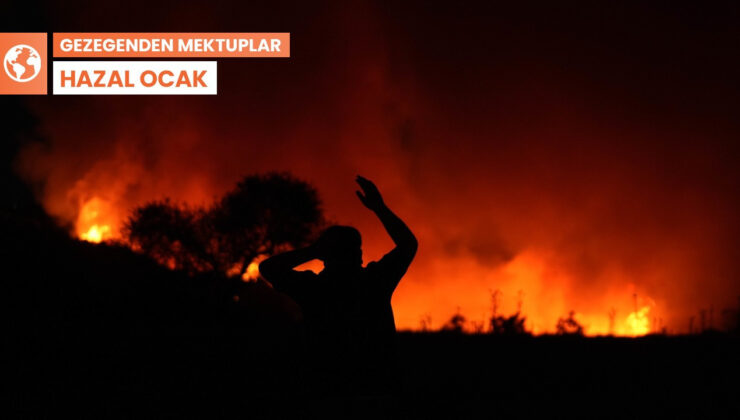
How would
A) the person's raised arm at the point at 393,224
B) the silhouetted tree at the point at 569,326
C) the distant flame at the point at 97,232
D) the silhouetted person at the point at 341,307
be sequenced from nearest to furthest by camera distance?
the silhouetted person at the point at 341,307 → the person's raised arm at the point at 393,224 → the silhouetted tree at the point at 569,326 → the distant flame at the point at 97,232

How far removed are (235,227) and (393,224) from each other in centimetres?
2935

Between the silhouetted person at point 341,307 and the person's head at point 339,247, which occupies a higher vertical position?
the person's head at point 339,247

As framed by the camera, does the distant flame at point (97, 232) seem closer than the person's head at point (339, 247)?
No

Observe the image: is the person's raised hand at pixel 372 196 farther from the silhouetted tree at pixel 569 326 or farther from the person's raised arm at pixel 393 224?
the silhouetted tree at pixel 569 326

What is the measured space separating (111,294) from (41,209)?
71.1ft

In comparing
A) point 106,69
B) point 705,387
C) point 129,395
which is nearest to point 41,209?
point 106,69

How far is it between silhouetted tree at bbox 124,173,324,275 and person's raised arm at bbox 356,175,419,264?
2849 centimetres

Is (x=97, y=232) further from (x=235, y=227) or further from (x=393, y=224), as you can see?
(x=393, y=224)

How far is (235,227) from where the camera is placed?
32.1m

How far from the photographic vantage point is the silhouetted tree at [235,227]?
32.1 metres

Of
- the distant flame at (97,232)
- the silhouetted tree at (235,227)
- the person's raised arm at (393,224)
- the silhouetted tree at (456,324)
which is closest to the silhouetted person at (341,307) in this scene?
the person's raised arm at (393,224)

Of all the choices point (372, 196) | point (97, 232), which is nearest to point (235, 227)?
point (97, 232)

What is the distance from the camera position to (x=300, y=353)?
44.9 feet

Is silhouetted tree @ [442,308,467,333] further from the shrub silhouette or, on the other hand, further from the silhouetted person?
the silhouetted person
